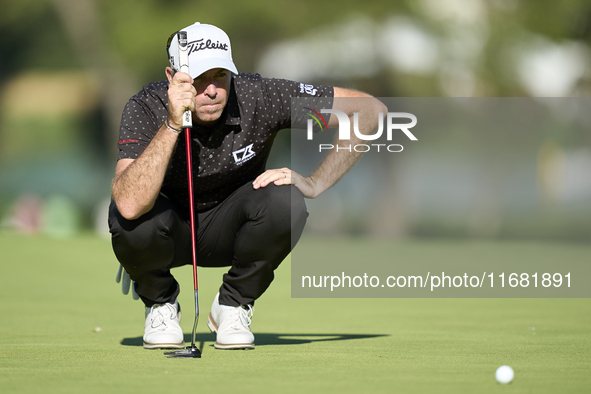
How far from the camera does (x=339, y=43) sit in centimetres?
1841

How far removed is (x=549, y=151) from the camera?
2031 centimetres

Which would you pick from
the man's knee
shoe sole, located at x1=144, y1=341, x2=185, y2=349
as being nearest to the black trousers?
the man's knee

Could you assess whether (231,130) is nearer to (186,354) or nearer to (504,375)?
(186,354)

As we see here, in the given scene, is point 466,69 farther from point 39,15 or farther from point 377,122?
point 377,122

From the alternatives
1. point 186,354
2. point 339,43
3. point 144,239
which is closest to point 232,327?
point 186,354

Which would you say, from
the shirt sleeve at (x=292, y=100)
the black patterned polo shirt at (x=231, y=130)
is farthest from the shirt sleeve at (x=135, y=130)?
the shirt sleeve at (x=292, y=100)

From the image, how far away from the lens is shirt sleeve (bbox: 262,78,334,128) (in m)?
4.13

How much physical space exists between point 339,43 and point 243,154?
14686 mm

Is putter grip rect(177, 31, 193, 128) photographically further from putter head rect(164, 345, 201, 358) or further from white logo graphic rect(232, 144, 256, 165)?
putter head rect(164, 345, 201, 358)

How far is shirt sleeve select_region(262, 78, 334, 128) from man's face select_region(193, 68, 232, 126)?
0.31 meters

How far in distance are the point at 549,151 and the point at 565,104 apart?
249cm

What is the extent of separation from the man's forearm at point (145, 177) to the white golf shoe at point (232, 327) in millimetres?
650

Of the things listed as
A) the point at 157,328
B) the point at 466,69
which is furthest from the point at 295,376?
the point at 466,69

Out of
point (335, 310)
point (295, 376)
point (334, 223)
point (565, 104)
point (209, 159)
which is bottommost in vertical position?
point (295, 376)
